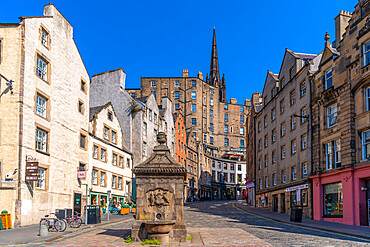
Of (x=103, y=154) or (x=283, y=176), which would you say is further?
(x=283, y=176)

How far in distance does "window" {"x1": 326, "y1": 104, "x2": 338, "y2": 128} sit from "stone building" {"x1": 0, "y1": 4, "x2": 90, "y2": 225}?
20.6 m

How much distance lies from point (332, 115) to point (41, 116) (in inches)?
843

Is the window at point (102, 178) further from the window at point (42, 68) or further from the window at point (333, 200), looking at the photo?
the window at point (333, 200)

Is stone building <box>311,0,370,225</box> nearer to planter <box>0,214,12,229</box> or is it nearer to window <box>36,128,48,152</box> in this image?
window <box>36,128,48,152</box>

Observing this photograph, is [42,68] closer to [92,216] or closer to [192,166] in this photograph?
[92,216]

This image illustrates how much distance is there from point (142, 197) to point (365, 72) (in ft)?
57.8

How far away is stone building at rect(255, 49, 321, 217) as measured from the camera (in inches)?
1395

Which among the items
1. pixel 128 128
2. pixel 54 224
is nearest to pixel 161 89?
pixel 128 128

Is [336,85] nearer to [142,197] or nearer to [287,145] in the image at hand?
[287,145]

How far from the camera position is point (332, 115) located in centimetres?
3042

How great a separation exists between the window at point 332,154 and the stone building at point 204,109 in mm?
56924

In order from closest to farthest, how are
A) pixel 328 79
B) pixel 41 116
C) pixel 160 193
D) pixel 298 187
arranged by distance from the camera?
pixel 160 193 < pixel 41 116 < pixel 328 79 < pixel 298 187

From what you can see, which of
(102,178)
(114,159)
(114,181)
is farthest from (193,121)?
(102,178)

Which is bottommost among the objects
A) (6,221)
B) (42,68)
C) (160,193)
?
(6,221)
